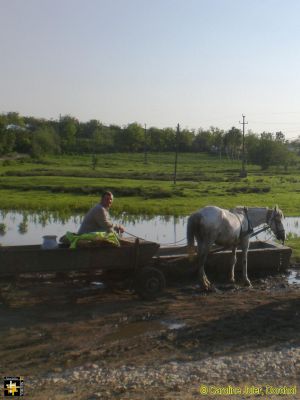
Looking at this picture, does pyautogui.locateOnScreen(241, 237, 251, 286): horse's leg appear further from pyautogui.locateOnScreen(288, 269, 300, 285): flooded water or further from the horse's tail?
the horse's tail

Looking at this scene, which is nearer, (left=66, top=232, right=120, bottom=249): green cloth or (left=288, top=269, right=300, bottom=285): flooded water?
(left=66, top=232, right=120, bottom=249): green cloth

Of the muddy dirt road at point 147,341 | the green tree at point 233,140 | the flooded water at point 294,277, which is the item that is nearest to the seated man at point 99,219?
the muddy dirt road at point 147,341

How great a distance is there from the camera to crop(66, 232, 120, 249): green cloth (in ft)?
32.1

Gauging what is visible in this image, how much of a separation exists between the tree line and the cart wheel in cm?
6575

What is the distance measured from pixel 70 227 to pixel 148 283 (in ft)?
37.9

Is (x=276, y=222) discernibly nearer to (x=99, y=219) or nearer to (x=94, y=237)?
(x=99, y=219)

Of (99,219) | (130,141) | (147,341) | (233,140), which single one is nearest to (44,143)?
(130,141)

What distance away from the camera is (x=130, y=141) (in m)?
110

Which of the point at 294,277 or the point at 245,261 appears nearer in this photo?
the point at 245,261

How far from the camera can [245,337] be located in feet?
26.8

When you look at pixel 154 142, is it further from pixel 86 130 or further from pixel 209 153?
pixel 86 130

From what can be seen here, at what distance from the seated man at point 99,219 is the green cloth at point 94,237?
12.3 inches

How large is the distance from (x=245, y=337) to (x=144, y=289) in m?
2.73

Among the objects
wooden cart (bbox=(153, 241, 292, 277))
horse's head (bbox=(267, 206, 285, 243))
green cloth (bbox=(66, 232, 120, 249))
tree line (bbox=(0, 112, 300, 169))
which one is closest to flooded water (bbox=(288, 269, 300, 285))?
wooden cart (bbox=(153, 241, 292, 277))
